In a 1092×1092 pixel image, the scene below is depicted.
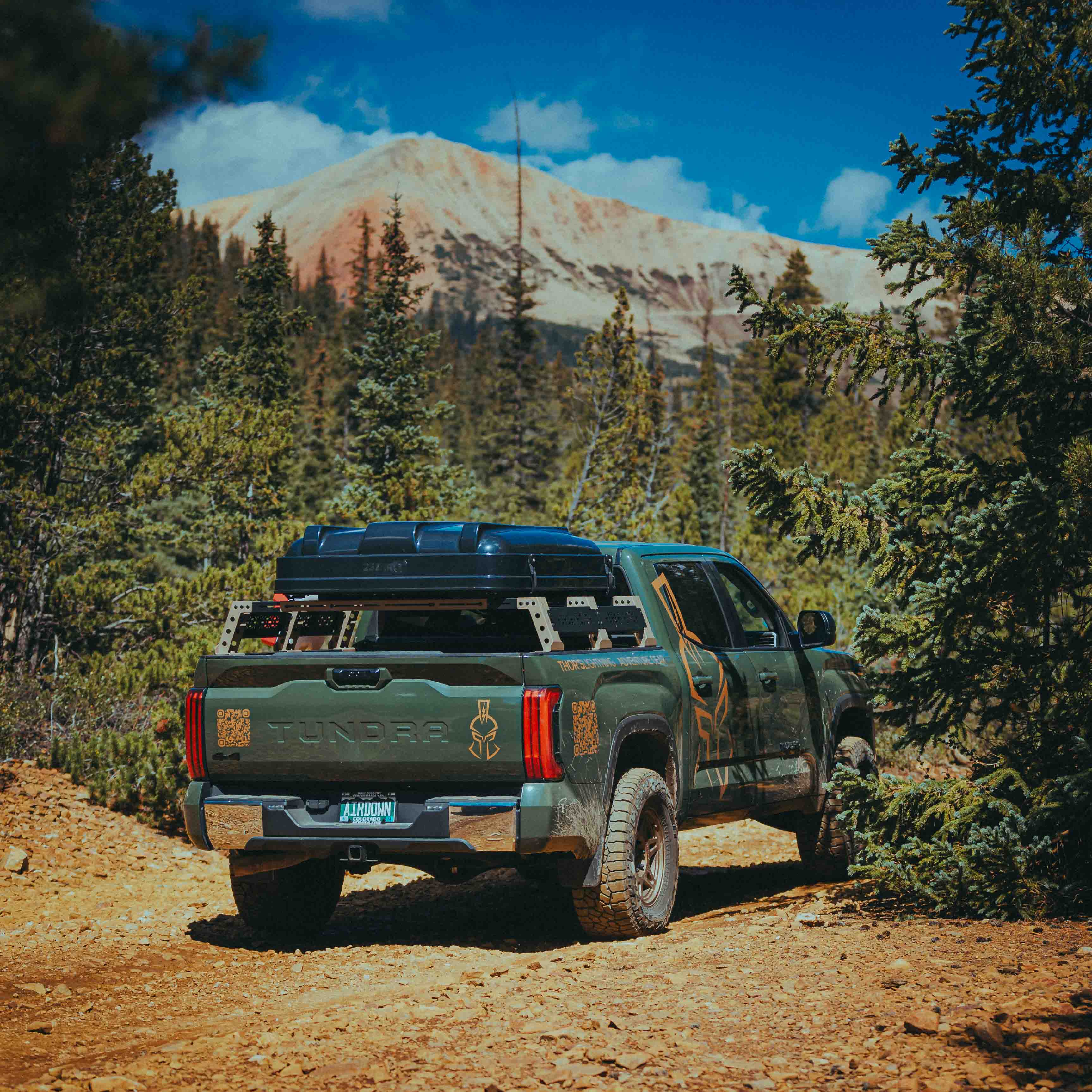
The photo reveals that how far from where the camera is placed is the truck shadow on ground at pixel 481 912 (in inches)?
284

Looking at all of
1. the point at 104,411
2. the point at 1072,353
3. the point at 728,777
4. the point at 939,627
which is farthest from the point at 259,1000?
the point at 104,411

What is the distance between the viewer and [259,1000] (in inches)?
Result: 222

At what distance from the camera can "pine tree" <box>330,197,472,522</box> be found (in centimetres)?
2970

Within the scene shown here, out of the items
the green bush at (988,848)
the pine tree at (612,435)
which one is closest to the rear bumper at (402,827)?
the green bush at (988,848)

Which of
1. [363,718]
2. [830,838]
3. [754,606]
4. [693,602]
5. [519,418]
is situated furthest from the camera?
[519,418]

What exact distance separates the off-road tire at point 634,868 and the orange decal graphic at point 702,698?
0.45m

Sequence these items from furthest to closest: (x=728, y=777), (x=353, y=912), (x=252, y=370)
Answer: (x=252, y=370), (x=353, y=912), (x=728, y=777)

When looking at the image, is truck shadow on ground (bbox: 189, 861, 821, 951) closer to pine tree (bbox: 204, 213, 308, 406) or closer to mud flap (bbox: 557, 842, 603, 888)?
mud flap (bbox: 557, 842, 603, 888)

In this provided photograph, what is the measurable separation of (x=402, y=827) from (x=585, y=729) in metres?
1.04

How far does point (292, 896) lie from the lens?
724 centimetres

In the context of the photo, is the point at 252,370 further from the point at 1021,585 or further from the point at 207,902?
the point at 1021,585

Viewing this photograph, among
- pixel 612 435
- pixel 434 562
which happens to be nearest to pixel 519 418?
pixel 612 435

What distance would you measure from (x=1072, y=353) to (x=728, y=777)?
10.5 feet

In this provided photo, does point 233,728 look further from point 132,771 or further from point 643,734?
point 132,771
